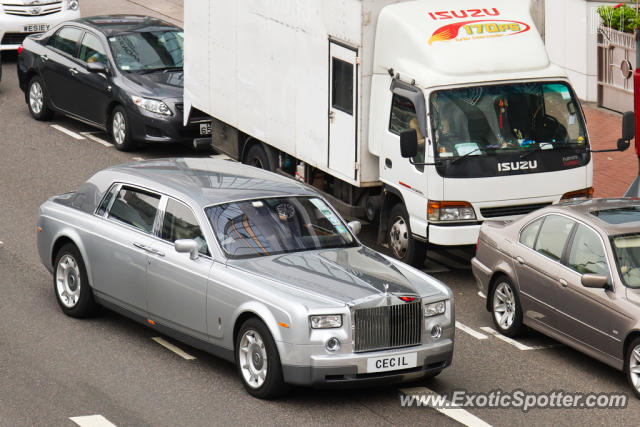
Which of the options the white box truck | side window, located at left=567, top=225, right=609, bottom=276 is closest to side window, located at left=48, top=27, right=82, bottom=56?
the white box truck

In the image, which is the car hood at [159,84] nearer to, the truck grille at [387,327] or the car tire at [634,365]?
the truck grille at [387,327]

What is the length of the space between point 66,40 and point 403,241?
30.1ft

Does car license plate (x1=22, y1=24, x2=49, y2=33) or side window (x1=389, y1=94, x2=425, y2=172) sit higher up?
side window (x1=389, y1=94, x2=425, y2=172)

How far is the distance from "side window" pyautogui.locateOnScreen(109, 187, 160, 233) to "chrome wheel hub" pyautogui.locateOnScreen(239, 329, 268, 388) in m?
1.78

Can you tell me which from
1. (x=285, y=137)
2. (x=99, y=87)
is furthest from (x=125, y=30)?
(x=285, y=137)

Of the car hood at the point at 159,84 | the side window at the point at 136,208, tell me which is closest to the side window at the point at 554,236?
the side window at the point at 136,208

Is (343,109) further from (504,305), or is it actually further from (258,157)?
(504,305)

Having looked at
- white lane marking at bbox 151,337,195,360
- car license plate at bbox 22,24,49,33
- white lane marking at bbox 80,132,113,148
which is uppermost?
car license plate at bbox 22,24,49,33

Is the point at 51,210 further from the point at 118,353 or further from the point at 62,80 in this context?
the point at 62,80

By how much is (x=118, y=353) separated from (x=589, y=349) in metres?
4.27

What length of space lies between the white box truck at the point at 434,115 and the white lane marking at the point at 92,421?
5046 mm

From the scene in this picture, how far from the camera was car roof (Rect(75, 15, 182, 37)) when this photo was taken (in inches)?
838

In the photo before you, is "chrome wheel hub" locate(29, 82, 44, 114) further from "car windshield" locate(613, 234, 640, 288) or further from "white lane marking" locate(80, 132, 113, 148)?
"car windshield" locate(613, 234, 640, 288)

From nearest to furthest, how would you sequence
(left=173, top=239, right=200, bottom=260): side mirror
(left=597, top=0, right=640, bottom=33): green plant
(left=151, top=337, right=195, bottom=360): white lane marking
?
(left=173, top=239, right=200, bottom=260): side mirror
(left=151, top=337, right=195, bottom=360): white lane marking
(left=597, top=0, right=640, bottom=33): green plant
